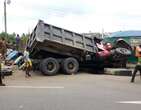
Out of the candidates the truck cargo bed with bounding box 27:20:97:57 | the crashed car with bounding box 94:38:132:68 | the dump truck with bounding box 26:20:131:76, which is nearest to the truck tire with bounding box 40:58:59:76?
the dump truck with bounding box 26:20:131:76

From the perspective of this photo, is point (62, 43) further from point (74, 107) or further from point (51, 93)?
point (74, 107)

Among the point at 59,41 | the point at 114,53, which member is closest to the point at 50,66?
the point at 59,41

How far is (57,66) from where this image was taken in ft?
76.0

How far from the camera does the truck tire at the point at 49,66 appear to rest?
22922 millimetres

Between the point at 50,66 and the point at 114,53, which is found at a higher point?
the point at 114,53

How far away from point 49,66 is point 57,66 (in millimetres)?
383

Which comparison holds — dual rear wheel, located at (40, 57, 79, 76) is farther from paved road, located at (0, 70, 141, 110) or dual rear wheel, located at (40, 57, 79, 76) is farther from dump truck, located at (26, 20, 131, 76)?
paved road, located at (0, 70, 141, 110)

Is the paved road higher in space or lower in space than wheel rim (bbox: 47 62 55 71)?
lower

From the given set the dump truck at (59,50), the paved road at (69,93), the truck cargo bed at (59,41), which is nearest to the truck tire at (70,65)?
the dump truck at (59,50)

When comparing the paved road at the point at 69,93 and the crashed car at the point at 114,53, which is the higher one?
the crashed car at the point at 114,53

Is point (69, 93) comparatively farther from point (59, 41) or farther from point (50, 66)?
point (59, 41)

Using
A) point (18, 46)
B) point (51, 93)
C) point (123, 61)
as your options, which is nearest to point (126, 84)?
point (51, 93)

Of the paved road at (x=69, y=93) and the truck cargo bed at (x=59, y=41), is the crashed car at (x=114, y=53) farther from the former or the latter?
the paved road at (x=69, y=93)

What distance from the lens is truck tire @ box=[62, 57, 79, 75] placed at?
2331 cm
